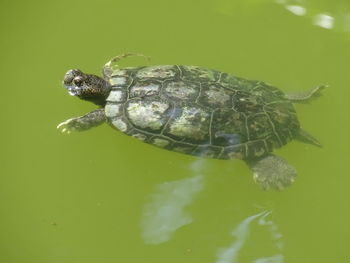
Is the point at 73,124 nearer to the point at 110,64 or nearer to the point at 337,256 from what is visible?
the point at 110,64

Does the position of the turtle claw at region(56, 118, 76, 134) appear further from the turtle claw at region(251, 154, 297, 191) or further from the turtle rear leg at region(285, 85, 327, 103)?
the turtle rear leg at region(285, 85, 327, 103)

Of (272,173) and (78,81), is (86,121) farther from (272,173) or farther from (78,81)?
(272,173)

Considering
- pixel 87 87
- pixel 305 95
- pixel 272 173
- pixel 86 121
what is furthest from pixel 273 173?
pixel 87 87

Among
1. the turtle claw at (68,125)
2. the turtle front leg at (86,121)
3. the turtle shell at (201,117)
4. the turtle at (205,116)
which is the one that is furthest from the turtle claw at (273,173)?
the turtle claw at (68,125)

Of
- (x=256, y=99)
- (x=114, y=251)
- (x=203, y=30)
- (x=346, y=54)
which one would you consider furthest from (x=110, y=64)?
(x=346, y=54)

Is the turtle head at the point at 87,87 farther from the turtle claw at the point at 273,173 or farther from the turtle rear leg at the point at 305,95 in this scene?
the turtle rear leg at the point at 305,95

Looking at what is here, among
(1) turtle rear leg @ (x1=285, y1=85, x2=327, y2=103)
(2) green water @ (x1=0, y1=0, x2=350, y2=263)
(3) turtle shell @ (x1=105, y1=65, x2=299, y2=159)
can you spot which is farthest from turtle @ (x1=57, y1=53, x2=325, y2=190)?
(2) green water @ (x1=0, y1=0, x2=350, y2=263)

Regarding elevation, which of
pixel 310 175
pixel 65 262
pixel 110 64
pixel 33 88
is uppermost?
pixel 110 64
